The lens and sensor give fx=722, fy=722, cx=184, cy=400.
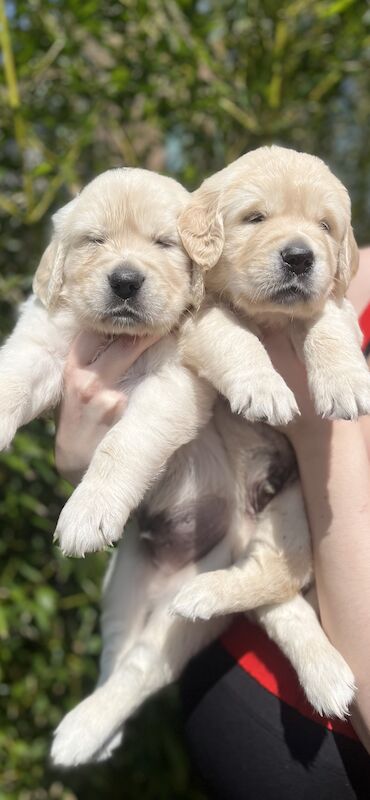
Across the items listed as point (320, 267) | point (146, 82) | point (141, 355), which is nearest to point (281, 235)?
point (320, 267)

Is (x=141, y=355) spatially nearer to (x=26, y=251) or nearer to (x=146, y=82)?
(x=26, y=251)

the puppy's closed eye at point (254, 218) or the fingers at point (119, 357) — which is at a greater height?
the puppy's closed eye at point (254, 218)

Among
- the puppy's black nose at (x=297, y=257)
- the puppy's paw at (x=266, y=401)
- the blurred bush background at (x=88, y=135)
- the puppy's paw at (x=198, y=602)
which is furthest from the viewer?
the blurred bush background at (x=88, y=135)

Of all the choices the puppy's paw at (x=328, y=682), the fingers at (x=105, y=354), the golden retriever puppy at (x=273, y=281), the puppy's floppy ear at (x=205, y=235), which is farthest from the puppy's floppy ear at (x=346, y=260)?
the puppy's paw at (x=328, y=682)

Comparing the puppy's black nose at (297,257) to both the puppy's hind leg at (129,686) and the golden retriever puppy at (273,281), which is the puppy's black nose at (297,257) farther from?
the puppy's hind leg at (129,686)

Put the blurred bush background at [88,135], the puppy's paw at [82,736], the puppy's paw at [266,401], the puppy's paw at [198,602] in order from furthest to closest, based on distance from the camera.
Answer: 1. the blurred bush background at [88,135]
2. the puppy's paw at [82,736]
3. the puppy's paw at [198,602]
4. the puppy's paw at [266,401]

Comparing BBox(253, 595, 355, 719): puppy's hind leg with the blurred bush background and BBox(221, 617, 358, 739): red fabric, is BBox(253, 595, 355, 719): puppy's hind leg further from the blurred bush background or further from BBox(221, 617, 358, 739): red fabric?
the blurred bush background
